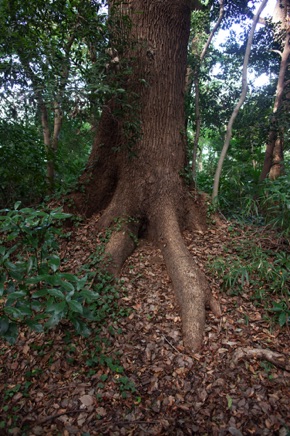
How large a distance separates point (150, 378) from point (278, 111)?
5.43 metres

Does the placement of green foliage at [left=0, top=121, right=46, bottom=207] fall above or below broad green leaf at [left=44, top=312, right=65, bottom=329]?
above

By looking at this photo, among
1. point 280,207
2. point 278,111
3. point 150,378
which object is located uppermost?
point 278,111

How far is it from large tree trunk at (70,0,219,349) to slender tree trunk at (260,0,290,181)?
2.70 m

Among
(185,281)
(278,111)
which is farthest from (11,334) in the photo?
(278,111)

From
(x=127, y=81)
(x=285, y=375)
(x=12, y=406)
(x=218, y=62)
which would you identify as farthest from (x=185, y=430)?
(x=218, y=62)

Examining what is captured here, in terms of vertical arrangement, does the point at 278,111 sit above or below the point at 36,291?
above

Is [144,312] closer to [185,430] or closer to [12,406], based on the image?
[185,430]

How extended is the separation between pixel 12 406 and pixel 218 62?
26.6 feet

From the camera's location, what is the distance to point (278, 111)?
5.38 m

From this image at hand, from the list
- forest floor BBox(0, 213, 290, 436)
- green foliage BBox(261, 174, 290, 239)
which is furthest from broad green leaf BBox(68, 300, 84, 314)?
green foliage BBox(261, 174, 290, 239)

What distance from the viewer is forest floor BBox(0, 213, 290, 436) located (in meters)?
1.83

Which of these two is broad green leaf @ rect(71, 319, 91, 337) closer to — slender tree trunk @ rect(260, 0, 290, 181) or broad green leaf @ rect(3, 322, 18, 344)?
broad green leaf @ rect(3, 322, 18, 344)

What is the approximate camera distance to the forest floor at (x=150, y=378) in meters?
1.83

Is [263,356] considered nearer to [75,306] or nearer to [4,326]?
[75,306]
